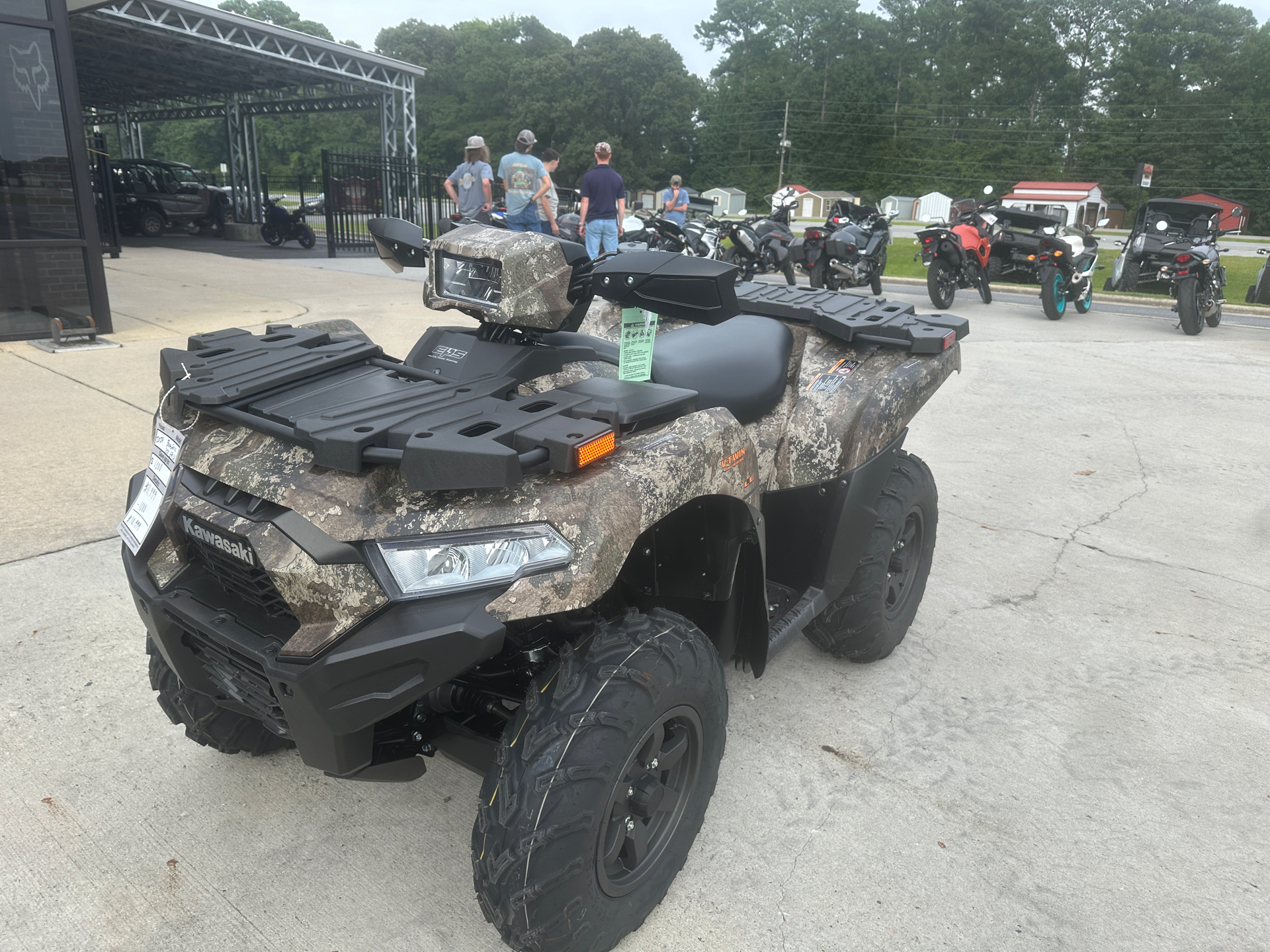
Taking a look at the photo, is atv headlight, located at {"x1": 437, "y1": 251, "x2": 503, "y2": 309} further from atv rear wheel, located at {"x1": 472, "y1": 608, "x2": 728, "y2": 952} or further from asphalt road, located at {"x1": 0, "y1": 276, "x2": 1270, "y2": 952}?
asphalt road, located at {"x1": 0, "y1": 276, "x2": 1270, "y2": 952}

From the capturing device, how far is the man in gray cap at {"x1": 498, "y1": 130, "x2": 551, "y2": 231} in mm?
10172

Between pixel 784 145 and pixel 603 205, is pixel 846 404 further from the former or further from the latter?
pixel 784 145

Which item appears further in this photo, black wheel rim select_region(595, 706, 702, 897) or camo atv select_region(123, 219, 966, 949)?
black wheel rim select_region(595, 706, 702, 897)

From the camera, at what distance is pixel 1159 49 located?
72.9 meters

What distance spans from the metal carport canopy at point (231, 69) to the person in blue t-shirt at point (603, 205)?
9030 mm

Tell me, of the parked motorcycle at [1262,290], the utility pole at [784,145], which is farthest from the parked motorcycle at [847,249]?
the utility pole at [784,145]

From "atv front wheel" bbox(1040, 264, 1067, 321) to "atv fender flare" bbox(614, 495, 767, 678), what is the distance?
10614 millimetres

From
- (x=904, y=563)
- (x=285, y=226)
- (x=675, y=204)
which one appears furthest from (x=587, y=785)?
(x=285, y=226)

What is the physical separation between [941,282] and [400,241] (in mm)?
10731

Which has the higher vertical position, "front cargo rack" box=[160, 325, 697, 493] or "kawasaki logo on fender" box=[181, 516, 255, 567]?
"front cargo rack" box=[160, 325, 697, 493]

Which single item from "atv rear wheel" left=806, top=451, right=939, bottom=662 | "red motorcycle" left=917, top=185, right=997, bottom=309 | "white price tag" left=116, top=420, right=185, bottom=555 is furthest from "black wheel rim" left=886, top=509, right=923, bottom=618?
"red motorcycle" left=917, top=185, right=997, bottom=309

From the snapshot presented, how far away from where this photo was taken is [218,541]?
5.55 ft

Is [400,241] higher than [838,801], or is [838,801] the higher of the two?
[400,241]

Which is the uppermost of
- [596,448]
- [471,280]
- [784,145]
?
[784,145]
